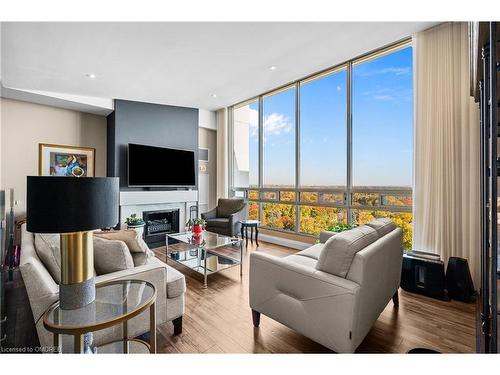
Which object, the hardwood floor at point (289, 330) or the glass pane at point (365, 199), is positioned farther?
the glass pane at point (365, 199)

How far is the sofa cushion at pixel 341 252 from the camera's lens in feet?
4.68

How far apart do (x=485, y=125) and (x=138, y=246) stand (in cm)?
216

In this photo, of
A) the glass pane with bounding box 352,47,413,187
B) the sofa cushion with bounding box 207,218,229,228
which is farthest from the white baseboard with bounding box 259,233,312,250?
the glass pane with bounding box 352,47,413,187

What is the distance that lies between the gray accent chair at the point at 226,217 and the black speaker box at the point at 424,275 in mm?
2585

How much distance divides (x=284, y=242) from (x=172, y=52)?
11.1 ft

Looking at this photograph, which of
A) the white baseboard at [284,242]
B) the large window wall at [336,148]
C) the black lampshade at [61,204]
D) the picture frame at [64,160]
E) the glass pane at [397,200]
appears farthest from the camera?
the white baseboard at [284,242]

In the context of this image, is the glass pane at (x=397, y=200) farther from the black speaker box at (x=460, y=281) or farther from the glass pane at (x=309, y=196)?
the glass pane at (x=309, y=196)

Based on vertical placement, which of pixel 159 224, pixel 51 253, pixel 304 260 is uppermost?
pixel 51 253

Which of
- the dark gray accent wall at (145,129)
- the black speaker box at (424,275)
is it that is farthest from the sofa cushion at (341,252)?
the dark gray accent wall at (145,129)

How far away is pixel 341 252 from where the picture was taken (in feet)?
4.71

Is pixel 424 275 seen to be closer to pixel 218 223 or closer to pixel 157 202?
pixel 218 223

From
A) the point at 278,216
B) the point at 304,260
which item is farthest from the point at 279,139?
the point at 304,260
